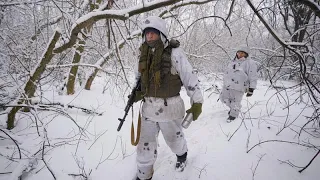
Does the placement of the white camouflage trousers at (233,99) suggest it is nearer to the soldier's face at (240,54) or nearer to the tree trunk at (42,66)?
the soldier's face at (240,54)

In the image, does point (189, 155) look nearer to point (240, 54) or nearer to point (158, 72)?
point (158, 72)

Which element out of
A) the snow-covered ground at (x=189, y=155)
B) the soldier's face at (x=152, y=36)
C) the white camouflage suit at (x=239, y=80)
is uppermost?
the soldier's face at (x=152, y=36)

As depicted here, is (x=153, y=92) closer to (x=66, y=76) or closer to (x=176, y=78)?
(x=176, y=78)

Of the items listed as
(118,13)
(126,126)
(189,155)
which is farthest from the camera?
(126,126)

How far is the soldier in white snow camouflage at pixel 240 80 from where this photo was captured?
4465mm

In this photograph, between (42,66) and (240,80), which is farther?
(240,80)

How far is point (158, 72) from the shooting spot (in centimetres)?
232

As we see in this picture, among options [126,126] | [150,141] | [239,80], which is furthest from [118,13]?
[239,80]

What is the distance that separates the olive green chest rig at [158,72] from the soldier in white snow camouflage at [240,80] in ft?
8.34

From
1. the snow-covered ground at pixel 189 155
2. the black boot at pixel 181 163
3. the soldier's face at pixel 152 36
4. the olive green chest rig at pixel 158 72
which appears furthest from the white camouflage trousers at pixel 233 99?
the soldier's face at pixel 152 36

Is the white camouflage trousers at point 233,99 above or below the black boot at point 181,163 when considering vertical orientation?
above

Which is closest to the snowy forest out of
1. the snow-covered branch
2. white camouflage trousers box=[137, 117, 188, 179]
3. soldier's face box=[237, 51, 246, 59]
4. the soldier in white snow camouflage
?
the snow-covered branch

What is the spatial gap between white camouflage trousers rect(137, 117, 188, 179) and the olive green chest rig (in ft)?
1.20

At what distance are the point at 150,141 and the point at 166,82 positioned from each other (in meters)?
0.76
